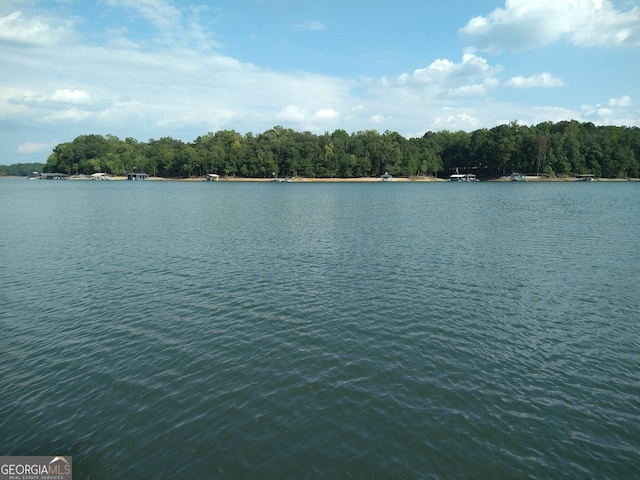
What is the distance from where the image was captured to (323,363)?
60.9ft

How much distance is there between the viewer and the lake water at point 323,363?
42.5ft

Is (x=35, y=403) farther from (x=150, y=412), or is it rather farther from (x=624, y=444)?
(x=624, y=444)

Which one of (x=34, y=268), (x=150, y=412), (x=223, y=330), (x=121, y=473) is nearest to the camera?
(x=121, y=473)

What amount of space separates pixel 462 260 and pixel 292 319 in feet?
70.2

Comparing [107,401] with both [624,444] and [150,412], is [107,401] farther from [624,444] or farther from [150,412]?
[624,444]

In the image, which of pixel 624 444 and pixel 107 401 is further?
pixel 107 401

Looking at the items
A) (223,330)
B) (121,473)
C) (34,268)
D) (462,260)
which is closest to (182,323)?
(223,330)

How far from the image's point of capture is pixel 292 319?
936 inches

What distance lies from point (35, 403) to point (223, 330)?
358 inches

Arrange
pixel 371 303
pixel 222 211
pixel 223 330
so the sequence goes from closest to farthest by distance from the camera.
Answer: pixel 223 330, pixel 371 303, pixel 222 211

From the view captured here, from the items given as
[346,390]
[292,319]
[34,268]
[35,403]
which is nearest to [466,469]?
[346,390]

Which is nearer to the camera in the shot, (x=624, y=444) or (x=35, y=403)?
→ (x=624, y=444)

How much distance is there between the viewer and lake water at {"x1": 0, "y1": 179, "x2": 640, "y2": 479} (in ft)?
42.5

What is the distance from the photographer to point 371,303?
26.5 m
